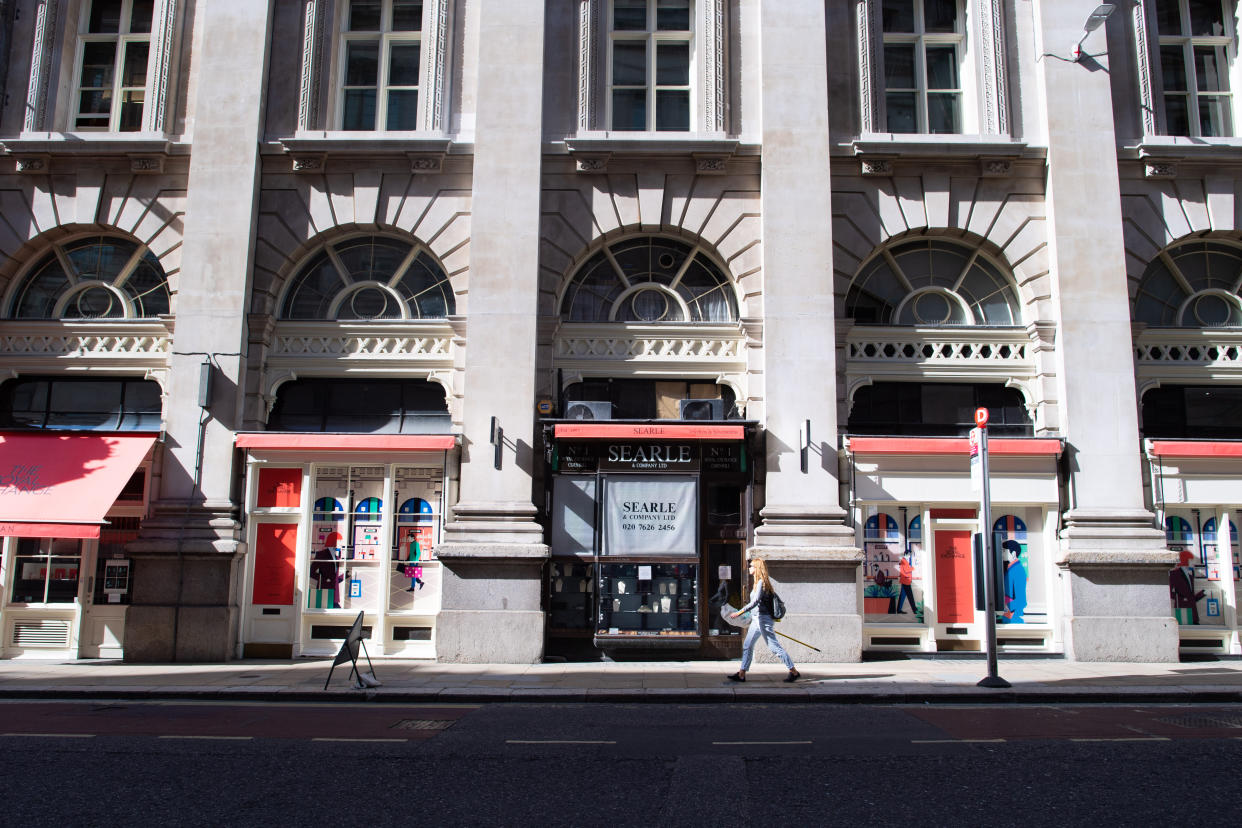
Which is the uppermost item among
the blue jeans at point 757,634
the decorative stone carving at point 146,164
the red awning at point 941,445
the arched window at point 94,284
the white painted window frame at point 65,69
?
the white painted window frame at point 65,69

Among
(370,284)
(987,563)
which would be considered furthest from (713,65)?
(987,563)

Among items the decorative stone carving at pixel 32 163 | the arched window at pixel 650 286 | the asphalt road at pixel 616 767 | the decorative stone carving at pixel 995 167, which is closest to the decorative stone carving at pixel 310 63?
the decorative stone carving at pixel 32 163

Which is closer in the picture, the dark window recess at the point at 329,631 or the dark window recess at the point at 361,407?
the dark window recess at the point at 329,631

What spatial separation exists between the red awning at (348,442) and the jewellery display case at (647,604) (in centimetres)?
368

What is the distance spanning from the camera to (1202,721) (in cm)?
1046

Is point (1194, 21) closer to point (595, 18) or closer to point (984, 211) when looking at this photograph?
point (984, 211)

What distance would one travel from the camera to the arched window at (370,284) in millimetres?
17469

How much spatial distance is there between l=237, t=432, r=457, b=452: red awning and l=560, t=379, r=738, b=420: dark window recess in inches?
103

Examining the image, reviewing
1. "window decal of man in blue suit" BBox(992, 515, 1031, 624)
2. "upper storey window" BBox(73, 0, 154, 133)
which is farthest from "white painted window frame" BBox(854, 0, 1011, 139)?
"upper storey window" BBox(73, 0, 154, 133)

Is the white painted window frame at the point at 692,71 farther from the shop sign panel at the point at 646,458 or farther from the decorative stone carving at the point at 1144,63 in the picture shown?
the decorative stone carving at the point at 1144,63

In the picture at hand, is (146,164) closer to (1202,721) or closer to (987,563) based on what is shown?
(987,563)

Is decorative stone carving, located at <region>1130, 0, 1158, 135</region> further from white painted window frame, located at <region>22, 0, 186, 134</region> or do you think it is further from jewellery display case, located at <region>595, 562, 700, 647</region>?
white painted window frame, located at <region>22, 0, 186, 134</region>

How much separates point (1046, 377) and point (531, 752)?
1267cm

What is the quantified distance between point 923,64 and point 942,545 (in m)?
9.53
